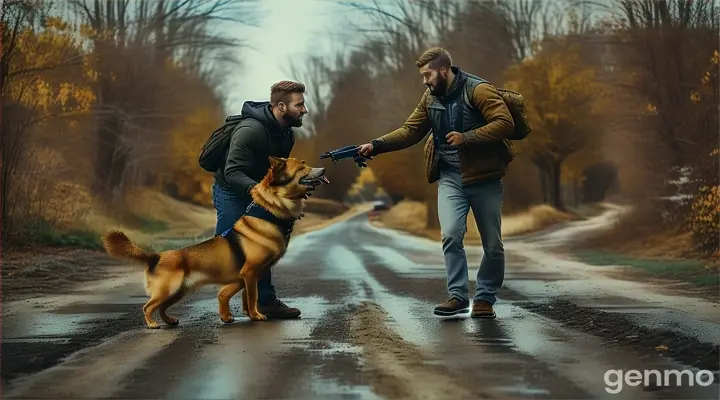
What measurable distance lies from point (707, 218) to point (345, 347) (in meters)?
10.8

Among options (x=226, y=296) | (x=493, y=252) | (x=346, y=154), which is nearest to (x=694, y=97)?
(x=493, y=252)

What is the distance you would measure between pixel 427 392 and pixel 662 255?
1324 centimetres

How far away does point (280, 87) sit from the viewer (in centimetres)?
812

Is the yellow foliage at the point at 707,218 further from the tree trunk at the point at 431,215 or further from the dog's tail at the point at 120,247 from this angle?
the tree trunk at the point at 431,215

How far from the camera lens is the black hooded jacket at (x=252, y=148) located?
795 cm

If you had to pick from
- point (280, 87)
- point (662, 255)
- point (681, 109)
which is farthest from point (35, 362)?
point (681, 109)

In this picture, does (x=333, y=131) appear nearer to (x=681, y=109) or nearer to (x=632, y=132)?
(x=632, y=132)

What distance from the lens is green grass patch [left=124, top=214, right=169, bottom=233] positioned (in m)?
27.1

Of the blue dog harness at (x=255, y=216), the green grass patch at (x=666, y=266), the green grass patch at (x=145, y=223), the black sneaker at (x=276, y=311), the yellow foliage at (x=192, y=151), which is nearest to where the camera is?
the blue dog harness at (x=255, y=216)

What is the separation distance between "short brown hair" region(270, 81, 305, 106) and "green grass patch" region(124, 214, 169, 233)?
63.5 ft

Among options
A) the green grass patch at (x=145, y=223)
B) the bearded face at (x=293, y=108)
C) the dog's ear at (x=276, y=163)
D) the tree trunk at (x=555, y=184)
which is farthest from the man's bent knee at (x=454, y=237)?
the tree trunk at (x=555, y=184)

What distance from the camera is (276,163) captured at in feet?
24.8

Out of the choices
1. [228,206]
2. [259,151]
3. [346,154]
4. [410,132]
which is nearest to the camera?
[259,151]

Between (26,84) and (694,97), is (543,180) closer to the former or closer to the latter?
(694,97)
